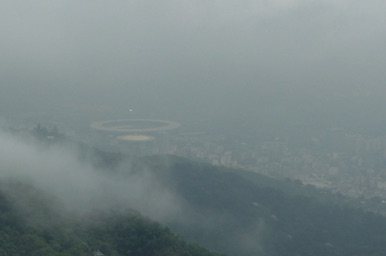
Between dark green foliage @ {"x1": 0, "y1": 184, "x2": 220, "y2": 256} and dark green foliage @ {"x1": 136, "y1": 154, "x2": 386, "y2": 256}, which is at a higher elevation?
dark green foliage @ {"x1": 0, "y1": 184, "x2": 220, "y2": 256}

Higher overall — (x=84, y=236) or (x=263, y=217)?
(x=84, y=236)

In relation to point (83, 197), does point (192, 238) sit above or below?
below

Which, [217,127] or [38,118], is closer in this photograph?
[38,118]

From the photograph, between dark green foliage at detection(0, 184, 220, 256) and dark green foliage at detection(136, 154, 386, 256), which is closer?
dark green foliage at detection(0, 184, 220, 256)

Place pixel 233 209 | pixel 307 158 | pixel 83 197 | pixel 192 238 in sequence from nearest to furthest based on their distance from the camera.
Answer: pixel 83 197
pixel 192 238
pixel 233 209
pixel 307 158

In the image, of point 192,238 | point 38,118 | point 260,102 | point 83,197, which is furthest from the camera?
point 260,102

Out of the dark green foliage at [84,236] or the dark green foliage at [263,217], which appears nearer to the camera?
the dark green foliage at [84,236]

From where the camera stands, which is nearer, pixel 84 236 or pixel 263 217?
pixel 84 236

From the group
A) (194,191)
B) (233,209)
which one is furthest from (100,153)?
(233,209)

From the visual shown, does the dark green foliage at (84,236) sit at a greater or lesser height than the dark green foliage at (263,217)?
greater

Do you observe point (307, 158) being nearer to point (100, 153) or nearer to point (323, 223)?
point (323, 223)
